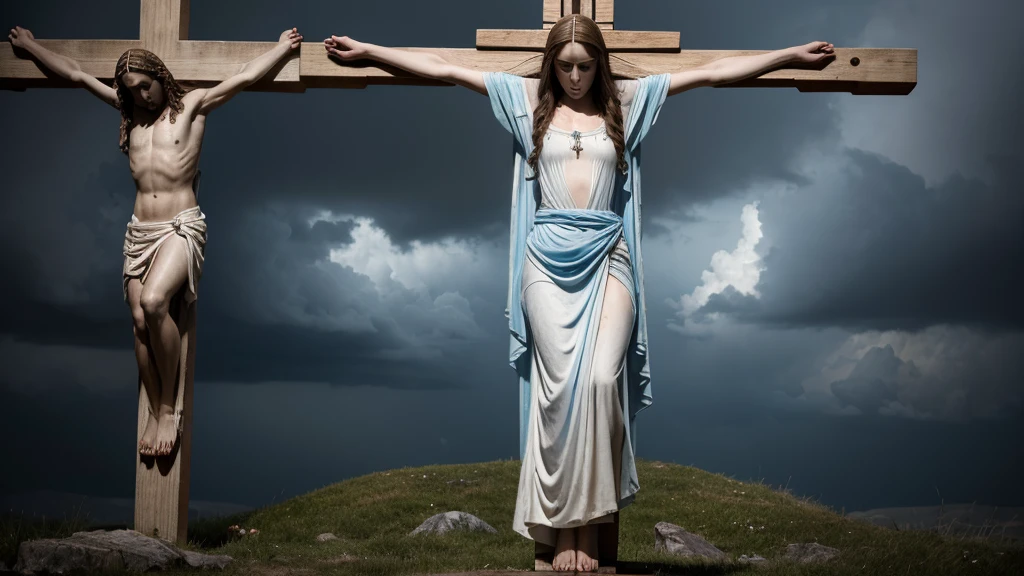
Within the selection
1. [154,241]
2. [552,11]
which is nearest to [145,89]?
[154,241]

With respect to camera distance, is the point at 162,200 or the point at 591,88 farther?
the point at 162,200

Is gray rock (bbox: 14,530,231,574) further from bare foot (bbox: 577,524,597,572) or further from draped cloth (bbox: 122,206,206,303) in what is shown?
bare foot (bbox: 577,524,597,572)

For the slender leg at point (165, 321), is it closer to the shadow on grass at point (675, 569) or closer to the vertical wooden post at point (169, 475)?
the vertical wooden post at point (169, 475)

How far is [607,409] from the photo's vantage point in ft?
23.7

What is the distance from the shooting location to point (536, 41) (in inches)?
341

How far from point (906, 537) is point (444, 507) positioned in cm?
447

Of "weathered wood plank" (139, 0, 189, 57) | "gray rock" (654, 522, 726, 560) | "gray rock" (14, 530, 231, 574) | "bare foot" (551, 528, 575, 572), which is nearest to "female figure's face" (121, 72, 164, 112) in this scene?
"weathered wood plank" (139, 0, 189, 57)

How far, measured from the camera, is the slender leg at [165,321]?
8875 millimetres

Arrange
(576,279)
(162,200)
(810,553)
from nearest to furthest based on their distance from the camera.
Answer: (576,279) < (162,200) < (810,553)

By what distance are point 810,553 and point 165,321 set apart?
5436 millimetres

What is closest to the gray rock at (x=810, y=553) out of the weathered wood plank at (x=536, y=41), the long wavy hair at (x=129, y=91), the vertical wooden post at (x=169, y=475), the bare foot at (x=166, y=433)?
the weathered wood plank at (x=536, y=41)

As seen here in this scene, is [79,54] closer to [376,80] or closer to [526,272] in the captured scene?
[376,80]

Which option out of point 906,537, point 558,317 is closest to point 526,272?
point 558,317

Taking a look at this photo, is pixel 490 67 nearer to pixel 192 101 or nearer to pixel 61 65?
pixel 192 101
